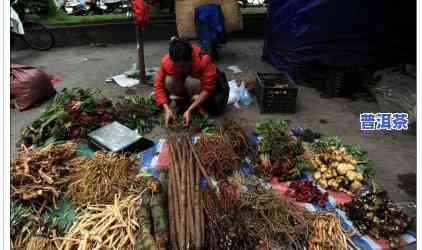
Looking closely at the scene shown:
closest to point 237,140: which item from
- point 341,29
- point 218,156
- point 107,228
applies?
point 218,156

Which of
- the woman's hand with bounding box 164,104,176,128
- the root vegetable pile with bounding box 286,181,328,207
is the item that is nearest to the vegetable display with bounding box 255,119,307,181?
the root vegetable pile with bounding box 286,181,328,207

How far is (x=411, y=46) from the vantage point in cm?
590

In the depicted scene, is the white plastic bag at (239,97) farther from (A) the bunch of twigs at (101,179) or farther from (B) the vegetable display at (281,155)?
(A) the bunch of twigs at (101,179)

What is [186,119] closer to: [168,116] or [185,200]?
[168,116]

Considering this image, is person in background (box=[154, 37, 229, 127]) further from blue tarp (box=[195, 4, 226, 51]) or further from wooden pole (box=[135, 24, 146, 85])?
blue tarp (box=[195, 4, 226, 51])

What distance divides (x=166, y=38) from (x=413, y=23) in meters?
5.26

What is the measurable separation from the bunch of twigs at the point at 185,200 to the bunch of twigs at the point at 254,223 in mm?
98

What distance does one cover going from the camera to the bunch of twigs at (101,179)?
2.72 m

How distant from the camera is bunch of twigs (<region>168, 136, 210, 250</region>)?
2246 millimetres

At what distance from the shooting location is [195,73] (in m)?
3.92

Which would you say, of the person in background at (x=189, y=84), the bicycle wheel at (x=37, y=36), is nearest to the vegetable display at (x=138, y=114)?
the person in background at (x=189, y=84)

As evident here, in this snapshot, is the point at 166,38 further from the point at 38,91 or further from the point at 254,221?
the point at 254,221

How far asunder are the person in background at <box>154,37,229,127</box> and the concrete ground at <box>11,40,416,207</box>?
1.10ft

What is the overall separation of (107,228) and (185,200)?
589mm
